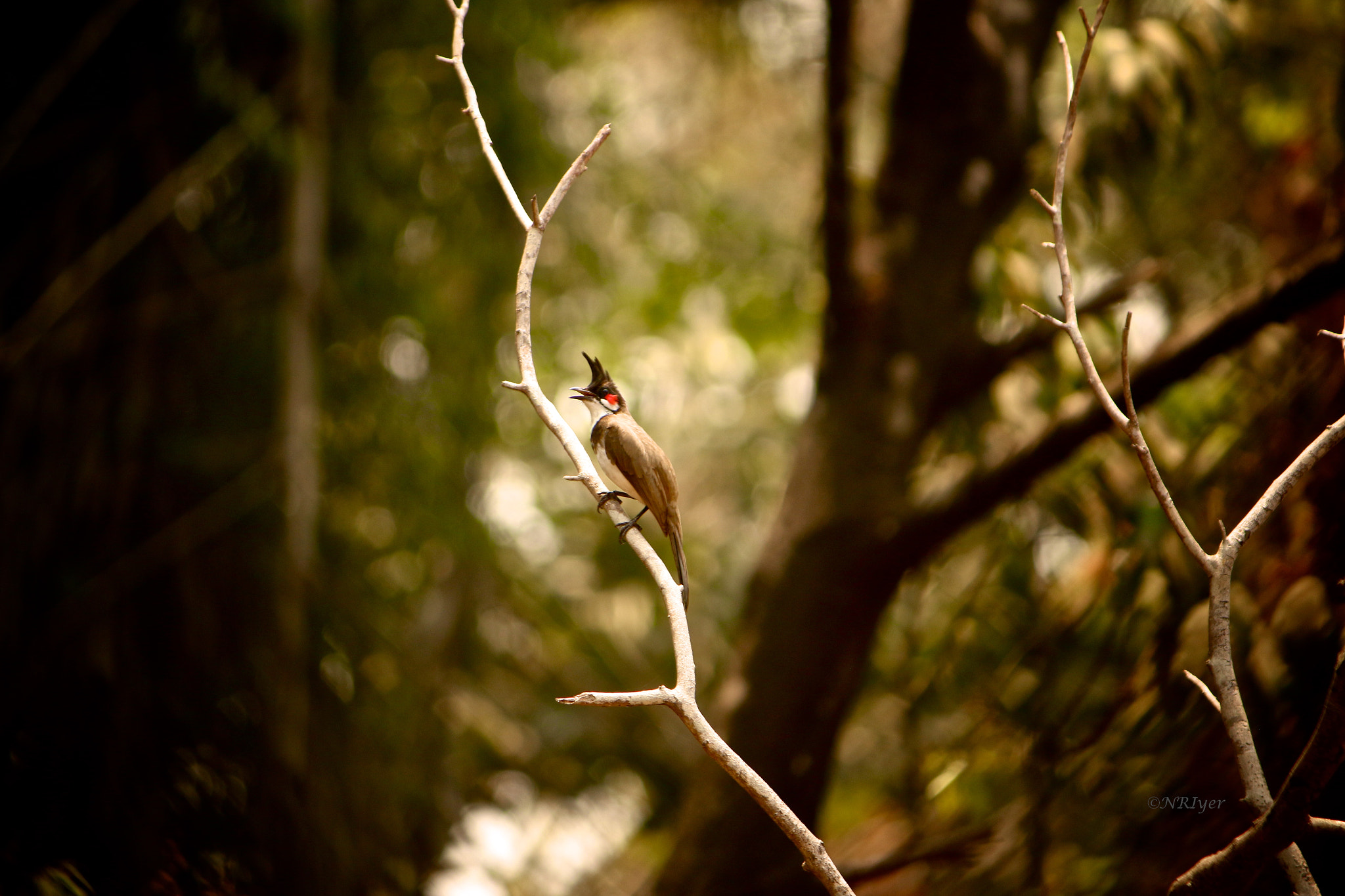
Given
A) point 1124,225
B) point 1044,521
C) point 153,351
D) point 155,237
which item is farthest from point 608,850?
point 1124,225

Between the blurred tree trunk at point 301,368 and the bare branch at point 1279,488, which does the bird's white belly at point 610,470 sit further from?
the bare branch at point 1279,488

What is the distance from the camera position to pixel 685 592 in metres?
1.71

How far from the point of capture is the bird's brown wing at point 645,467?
2127 mm

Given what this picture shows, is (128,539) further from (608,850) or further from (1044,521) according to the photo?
(1044,521)

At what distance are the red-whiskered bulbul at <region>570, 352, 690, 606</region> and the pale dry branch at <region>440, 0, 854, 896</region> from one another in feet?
1.37

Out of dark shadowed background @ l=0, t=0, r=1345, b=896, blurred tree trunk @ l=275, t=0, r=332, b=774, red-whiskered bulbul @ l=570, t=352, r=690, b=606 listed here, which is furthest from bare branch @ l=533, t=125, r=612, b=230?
blurred tree trunk @ l=275, t=0, r=332, b=774

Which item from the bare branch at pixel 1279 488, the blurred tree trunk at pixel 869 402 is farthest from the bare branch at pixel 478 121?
the blurred tree trunk at pixel 869 402

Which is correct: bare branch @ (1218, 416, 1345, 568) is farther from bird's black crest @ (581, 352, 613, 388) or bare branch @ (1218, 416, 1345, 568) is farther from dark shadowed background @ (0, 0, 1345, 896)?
bird's black crest @ (581, 352, 613, 388)

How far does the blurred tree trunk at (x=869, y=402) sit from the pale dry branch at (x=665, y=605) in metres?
1.44

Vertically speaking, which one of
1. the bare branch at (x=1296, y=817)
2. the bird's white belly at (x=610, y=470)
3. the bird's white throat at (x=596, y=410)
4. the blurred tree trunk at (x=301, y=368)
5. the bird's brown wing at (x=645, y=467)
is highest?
the blurred tree trunk at (x=301, y=368)

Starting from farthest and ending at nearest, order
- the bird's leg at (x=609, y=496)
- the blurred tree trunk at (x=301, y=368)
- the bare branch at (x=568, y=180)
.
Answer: the blurred tree trunk at (x=301, y=368) < the bird's leg at (x=609, y=496) < the bare branch at (x=568, y=180)

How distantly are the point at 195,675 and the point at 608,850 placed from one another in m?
2.14

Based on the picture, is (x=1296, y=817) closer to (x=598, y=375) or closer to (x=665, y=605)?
(x=665, y=605)

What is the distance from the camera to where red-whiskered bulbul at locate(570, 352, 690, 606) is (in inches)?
83.3
